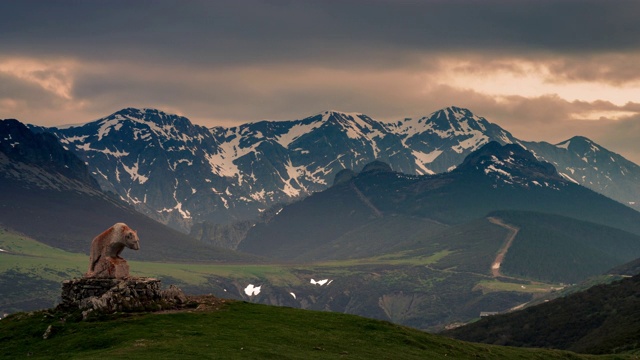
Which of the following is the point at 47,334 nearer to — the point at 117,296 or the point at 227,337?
the point at 117,296

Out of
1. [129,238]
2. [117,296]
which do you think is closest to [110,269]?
[129,238]

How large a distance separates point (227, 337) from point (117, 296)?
13211 millimetres

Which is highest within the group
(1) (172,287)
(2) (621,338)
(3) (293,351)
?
(1) (172,287)

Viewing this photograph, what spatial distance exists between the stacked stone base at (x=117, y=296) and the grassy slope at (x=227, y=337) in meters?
2.44

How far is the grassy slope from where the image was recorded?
7675 centimetres

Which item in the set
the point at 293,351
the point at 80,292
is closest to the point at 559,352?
the point at 293,351

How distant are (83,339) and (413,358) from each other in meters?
30.1

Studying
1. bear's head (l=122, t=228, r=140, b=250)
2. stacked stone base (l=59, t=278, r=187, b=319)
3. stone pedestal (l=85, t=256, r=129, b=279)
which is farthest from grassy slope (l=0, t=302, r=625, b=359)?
bear's head (l=122, t=228, r=140, b=250)

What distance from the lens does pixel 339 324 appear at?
318 ft

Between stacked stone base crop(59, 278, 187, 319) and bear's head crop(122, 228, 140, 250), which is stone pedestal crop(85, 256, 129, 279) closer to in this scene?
A: stacked stone base crop(59, 278, 187, 319)

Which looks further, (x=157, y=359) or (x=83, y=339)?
(x=83, y=339)

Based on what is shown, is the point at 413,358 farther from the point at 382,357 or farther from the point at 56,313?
the point at 56,313

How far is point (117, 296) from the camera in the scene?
Answer: 88.9m

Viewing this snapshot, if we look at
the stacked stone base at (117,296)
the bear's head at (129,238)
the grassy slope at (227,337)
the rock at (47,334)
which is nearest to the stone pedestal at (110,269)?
the stacked stone base at (117,296)
